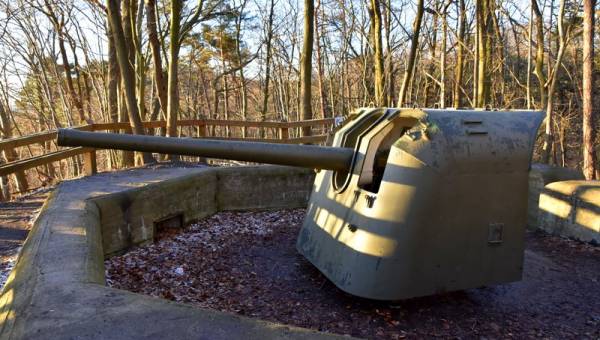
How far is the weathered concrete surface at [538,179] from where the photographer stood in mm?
7008

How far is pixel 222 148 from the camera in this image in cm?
394

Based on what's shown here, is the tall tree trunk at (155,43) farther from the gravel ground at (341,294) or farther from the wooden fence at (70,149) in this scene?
the gravel ground at (341,294)

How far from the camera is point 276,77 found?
28.4m

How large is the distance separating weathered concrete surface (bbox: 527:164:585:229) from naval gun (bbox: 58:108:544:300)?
3.13 metres

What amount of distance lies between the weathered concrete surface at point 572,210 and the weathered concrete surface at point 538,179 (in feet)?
0.36

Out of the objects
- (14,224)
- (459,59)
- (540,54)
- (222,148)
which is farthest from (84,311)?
(459,59)

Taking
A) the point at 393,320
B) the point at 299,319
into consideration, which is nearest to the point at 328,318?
the point at 299,319

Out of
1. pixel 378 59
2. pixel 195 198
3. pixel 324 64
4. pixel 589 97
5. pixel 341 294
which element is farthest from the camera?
pixel 324 64


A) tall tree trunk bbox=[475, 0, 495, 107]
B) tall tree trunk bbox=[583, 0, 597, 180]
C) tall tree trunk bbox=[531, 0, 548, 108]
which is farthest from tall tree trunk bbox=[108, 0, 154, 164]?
tall tree trunk bbox=[531, 0, 548, 108]

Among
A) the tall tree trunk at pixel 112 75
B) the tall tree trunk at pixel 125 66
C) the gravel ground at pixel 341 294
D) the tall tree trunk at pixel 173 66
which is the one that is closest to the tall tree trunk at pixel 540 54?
the gravel ground at pixel 341 294

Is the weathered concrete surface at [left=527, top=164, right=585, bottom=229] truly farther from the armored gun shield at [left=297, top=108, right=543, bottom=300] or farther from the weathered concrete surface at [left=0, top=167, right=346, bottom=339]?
the weathered concrete surface at [left=0, top=167, right=346, bottom=339]

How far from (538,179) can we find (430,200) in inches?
170

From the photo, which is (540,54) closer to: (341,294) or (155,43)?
(155,43)

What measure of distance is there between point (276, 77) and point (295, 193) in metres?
21.5
